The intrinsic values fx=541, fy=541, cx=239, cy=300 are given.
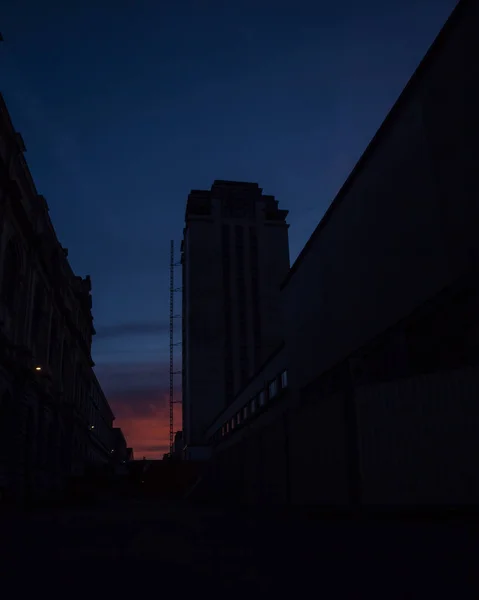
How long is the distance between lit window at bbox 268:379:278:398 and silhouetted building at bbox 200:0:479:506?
11143mm

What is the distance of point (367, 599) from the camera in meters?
4.66

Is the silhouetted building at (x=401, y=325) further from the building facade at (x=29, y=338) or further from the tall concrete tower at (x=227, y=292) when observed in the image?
the tall concrete tower at (x=227, y=292)

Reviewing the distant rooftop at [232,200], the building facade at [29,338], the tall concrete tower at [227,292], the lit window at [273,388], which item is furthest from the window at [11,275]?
the distant rooftop at [232,200]

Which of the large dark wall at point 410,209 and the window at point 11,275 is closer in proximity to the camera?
the large dark wall at point 410,209

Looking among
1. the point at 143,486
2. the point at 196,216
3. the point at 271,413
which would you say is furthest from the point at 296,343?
the point at 196,216

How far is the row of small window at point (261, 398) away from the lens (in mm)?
36938

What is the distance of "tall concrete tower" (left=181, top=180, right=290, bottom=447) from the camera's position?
7381cm

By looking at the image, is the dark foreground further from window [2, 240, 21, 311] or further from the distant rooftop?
the distant rooftop

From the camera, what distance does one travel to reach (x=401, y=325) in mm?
18812

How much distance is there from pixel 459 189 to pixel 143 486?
3876 centimetres

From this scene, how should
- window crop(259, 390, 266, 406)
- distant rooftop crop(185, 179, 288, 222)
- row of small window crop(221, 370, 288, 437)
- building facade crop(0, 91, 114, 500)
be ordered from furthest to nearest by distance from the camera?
1. distant rooftop crop(185, 179, 288, 222)
2. window crop(259, 390, 266, 406)
3. row of small window crop(221, 370, 288, 437)
4. building facade crop(0, 91, 114, 500)

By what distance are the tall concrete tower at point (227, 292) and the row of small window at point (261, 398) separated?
40.4 ft

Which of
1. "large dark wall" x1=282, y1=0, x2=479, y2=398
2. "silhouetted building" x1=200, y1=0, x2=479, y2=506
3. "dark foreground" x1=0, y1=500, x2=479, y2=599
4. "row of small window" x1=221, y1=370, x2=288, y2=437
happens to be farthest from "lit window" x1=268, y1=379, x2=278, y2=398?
"dark foreground" x1=0, y1=500, x2=479, y2=599

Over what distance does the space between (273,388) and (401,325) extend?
860 inches
